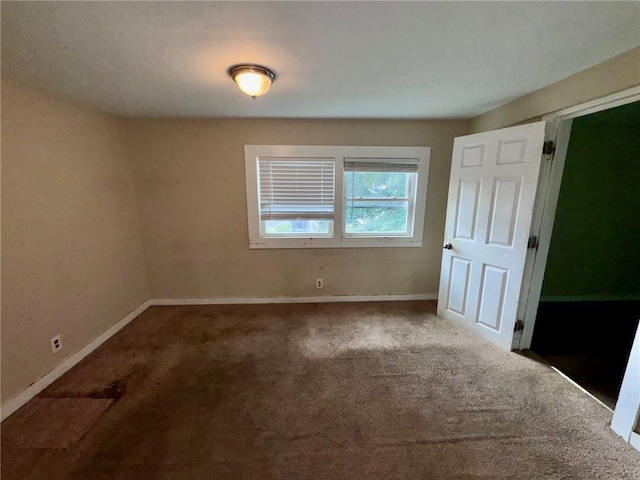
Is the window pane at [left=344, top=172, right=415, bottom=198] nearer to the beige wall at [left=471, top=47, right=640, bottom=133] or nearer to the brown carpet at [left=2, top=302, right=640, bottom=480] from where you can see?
the beige wall at [left=471, top=47, right=640, bottom=133]

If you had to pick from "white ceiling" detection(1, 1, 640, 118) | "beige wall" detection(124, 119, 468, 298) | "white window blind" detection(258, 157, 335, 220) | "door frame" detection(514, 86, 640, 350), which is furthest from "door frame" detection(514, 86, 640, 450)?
"white window blind" detection(258, 157, 335, 220)

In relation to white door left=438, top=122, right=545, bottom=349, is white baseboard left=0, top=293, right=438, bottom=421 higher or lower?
lower

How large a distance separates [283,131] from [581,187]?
3675mm

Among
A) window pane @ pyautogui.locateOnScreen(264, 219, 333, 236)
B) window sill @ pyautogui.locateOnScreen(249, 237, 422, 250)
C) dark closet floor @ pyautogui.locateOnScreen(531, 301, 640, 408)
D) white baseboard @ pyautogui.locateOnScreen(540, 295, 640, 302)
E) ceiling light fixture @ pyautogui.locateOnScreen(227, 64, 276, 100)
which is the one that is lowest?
dark closet floor @ pyautogui.locateOnScreen(531, 301, 640, 408)

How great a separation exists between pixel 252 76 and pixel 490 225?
7.69ft

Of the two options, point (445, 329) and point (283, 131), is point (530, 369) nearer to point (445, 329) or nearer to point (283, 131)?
point (445, 329)

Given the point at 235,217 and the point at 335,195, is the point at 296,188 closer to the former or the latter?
the point at 335,195

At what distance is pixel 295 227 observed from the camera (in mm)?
3326

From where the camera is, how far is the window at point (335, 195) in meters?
3.11

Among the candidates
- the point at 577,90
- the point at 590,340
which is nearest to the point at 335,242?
the point at 577,90

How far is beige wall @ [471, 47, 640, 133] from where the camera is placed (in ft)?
5.13

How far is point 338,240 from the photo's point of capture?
3322 millimetres

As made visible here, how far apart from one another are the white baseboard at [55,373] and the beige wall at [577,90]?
4.40m

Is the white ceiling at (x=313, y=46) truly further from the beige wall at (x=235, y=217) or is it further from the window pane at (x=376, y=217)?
the window pane at (x=376, y=217)
